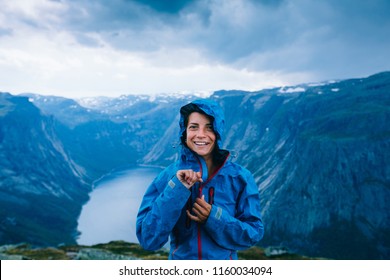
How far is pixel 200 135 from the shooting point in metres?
5.43

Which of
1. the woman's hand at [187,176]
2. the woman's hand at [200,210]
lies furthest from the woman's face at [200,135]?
the woman's hand at [200,210]

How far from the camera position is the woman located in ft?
16.4

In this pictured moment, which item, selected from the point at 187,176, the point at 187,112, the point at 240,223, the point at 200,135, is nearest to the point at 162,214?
the point at 187,176

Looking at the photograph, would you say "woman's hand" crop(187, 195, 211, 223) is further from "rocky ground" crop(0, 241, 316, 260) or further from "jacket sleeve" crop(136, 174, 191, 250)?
"rocky ground" crop(0, 241, 316, 260)

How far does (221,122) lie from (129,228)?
193m

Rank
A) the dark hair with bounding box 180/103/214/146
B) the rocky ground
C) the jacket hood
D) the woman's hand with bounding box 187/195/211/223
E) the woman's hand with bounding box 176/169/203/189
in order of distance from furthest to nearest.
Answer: the rocky ground < the dark hair with bounding box 180/103/214/146 < the jacket hood < the woman's hand with bounding box 187/195/211/223 < the woman's hand with bounding box 176/169/203/189

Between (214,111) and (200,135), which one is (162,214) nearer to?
(200,135)

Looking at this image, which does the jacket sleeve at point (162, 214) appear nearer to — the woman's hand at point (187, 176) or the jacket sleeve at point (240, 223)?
the woman's hand at point (187, 176)

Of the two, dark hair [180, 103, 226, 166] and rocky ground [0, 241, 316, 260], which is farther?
rocky ground [0, 241, 316, 260]

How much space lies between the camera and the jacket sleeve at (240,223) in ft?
16.5

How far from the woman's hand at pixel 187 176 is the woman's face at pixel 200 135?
666 mm

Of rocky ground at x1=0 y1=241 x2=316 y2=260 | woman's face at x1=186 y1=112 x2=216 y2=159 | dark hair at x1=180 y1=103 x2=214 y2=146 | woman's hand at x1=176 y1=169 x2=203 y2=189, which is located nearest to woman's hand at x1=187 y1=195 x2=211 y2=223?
woman's hand at x1=176 y1=169 x2=203 y2=189
